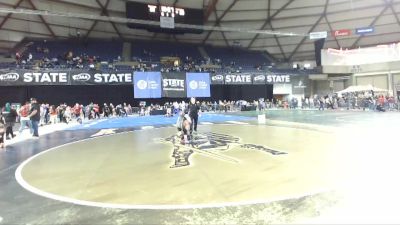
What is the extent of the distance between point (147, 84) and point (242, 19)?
14.3m

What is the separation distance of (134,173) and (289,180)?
10.4ft

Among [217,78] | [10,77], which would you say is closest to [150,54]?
[217,78]

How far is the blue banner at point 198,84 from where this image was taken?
3438 cm

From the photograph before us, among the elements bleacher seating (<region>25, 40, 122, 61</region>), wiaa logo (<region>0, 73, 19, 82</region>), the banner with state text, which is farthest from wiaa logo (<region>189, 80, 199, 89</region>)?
wiaa logo (<region>0, 73, 19, 82</region>)

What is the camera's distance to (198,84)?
34844 millimetres

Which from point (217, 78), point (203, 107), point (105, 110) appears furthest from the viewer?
point (217, 78)

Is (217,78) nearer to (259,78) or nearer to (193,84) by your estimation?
(193,84)

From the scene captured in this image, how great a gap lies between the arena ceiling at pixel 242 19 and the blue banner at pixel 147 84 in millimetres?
7256

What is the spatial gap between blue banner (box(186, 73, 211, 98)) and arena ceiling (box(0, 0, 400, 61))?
6622mm

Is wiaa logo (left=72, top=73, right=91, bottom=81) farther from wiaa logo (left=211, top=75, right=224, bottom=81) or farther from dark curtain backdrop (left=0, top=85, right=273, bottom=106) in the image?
wiaa logo (left=211, top=75, right=224, bottom=81)

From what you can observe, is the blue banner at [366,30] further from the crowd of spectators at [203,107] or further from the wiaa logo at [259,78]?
the wiaa logo at [259,78]

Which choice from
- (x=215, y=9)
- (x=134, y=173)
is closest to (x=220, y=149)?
(x=134, y=173)

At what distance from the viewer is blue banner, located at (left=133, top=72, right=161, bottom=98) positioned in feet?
104

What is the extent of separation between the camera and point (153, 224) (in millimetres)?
3953
